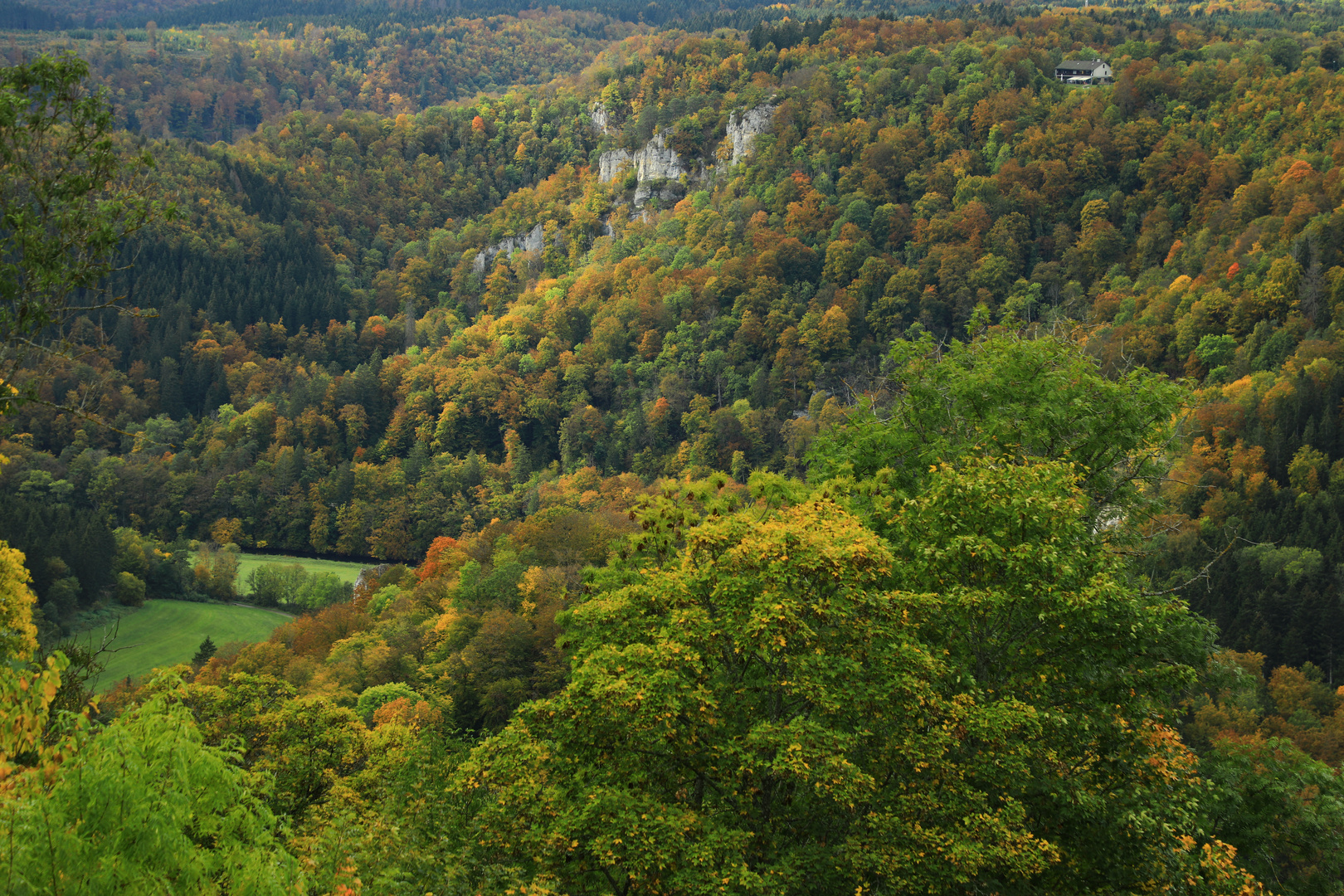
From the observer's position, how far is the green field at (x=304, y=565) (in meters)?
119

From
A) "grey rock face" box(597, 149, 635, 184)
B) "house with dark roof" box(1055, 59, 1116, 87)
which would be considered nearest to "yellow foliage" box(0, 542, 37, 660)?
"house with dark roof" box(1055, 59, 1116, 87)

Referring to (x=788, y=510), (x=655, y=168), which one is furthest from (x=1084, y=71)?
(x=788, y=510)

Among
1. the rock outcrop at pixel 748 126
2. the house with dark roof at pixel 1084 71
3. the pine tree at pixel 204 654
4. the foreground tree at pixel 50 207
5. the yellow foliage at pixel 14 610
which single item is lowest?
the pine tree at pixel 204 654

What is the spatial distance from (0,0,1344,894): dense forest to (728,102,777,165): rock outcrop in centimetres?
108

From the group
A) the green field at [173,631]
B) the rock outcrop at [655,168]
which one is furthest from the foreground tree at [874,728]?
the rock outcrop at [655,168]

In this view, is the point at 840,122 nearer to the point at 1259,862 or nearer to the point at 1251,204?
the point at 1251,204

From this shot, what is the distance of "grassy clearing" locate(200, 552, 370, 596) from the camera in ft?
388

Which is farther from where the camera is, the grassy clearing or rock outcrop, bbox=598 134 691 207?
rock outcrop, bbox=598 134 691 207

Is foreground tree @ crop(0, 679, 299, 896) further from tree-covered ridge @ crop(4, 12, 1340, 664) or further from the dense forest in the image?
tree-covered ridge @ crop(4, 12, 1340, 664)

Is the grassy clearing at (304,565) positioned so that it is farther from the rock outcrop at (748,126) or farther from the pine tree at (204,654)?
the rock outcrop at (748,126)

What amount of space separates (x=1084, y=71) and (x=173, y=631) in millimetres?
162516

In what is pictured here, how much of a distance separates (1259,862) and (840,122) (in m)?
165

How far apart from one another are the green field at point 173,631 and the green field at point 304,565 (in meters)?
10.6

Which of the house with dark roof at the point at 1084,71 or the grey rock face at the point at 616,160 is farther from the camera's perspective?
the grey rock face at the point at 616,160
